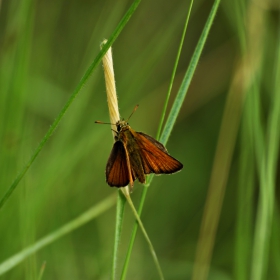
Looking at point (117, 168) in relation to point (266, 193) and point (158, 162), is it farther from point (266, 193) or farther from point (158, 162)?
point (266, 193)

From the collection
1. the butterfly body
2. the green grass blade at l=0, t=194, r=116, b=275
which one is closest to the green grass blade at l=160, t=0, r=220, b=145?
the butterfly body

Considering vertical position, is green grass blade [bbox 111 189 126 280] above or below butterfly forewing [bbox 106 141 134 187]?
below

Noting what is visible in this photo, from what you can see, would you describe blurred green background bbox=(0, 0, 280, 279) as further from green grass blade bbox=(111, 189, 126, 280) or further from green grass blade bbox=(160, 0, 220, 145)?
green grass blade bbox=(160, 0, 220, 145)


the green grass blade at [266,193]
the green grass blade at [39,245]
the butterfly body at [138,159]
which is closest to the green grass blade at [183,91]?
Result: the butterfly body at [138,159]

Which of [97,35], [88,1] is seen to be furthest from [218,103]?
[97,35]

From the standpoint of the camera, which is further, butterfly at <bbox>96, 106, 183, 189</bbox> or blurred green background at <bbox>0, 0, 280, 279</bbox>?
blurred green background at <bbox>0, 0, 280, 279</bbox>

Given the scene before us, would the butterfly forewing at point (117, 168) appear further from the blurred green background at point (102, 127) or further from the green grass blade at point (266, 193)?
the green grass blade at point (266, 193)

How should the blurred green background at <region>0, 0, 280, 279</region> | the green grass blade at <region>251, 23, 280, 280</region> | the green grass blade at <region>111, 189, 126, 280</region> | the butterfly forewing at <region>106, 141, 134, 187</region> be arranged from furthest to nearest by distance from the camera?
the blurred green background at <region>0, 0, 280, 279</region> → the green grass blade at <region>251, 23, 280, 280</region> → the butterfly forewing at <region>106, 141, 134, 187</region> → the green grass blade at <region>111, 189, 126, 280</region>

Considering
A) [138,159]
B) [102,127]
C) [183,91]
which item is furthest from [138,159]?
[102,127]
